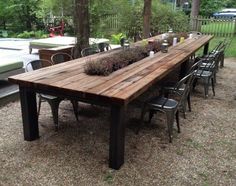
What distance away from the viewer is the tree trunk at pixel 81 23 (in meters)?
5.44

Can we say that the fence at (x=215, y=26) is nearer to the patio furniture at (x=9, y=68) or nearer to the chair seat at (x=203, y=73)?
the chair seat at (x=203, y=73)

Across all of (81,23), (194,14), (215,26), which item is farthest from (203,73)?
(194,14)

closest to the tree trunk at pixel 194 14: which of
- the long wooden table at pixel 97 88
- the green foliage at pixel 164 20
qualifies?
the green foliage at pixel 164 20

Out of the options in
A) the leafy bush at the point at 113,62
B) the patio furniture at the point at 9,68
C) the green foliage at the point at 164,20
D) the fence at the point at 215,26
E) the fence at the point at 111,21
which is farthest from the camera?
the fence at the point at 215,26

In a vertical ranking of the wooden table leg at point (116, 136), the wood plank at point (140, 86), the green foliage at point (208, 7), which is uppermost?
the green foliage at point (208, 7)

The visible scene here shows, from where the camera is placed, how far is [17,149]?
2992 millimetres

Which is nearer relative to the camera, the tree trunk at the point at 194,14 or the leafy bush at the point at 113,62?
the leafy bush at the point at 113,62

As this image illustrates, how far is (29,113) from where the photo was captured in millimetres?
3064

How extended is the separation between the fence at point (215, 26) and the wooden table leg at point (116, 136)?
1120 centimetres

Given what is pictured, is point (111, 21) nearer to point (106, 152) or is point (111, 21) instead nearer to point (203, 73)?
point (203, 73)

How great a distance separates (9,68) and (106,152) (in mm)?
2487

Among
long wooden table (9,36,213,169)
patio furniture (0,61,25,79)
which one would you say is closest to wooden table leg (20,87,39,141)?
long wooden table (9,36,213,169)

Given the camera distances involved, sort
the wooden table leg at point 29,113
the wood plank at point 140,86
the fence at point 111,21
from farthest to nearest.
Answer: the fence at point 111,21
the wooden table leg at point 29,113
the wood plank at point 140,86

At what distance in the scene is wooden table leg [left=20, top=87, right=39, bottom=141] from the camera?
2973mm
